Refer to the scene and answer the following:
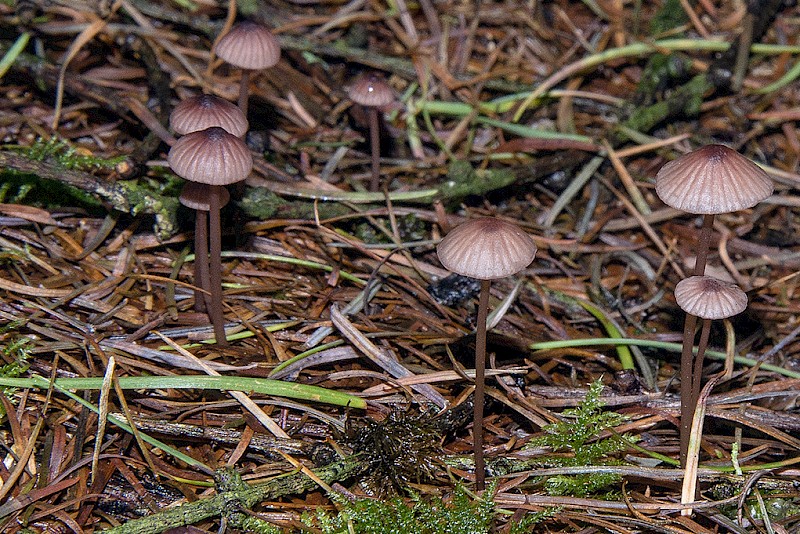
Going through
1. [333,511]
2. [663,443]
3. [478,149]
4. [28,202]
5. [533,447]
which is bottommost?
[333,511]

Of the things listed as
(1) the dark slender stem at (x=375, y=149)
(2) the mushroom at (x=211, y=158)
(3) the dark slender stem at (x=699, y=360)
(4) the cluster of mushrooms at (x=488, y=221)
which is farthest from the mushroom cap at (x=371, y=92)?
(3) the dark slender stem at (x=699, y=360)

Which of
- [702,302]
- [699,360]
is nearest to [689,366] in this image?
[699,360]

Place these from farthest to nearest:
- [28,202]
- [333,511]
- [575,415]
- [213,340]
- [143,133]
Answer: [143,133] < [28,202] < [213,340] < [575,415] < [333,511]

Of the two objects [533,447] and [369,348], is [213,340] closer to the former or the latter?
[369,348]

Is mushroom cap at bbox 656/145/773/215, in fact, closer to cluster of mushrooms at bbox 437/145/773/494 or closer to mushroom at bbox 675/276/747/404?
cluster of mushrooms at bbox 437/145/773/494

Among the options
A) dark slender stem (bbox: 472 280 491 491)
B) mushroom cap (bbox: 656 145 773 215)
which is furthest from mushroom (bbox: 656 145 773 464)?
dark slender stem (bbox: 472 280 491 491)

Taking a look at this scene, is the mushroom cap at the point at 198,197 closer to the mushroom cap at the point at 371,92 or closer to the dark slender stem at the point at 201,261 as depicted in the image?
the dark slender stem at the point at 201,261

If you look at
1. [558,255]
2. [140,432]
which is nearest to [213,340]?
[140,432]
